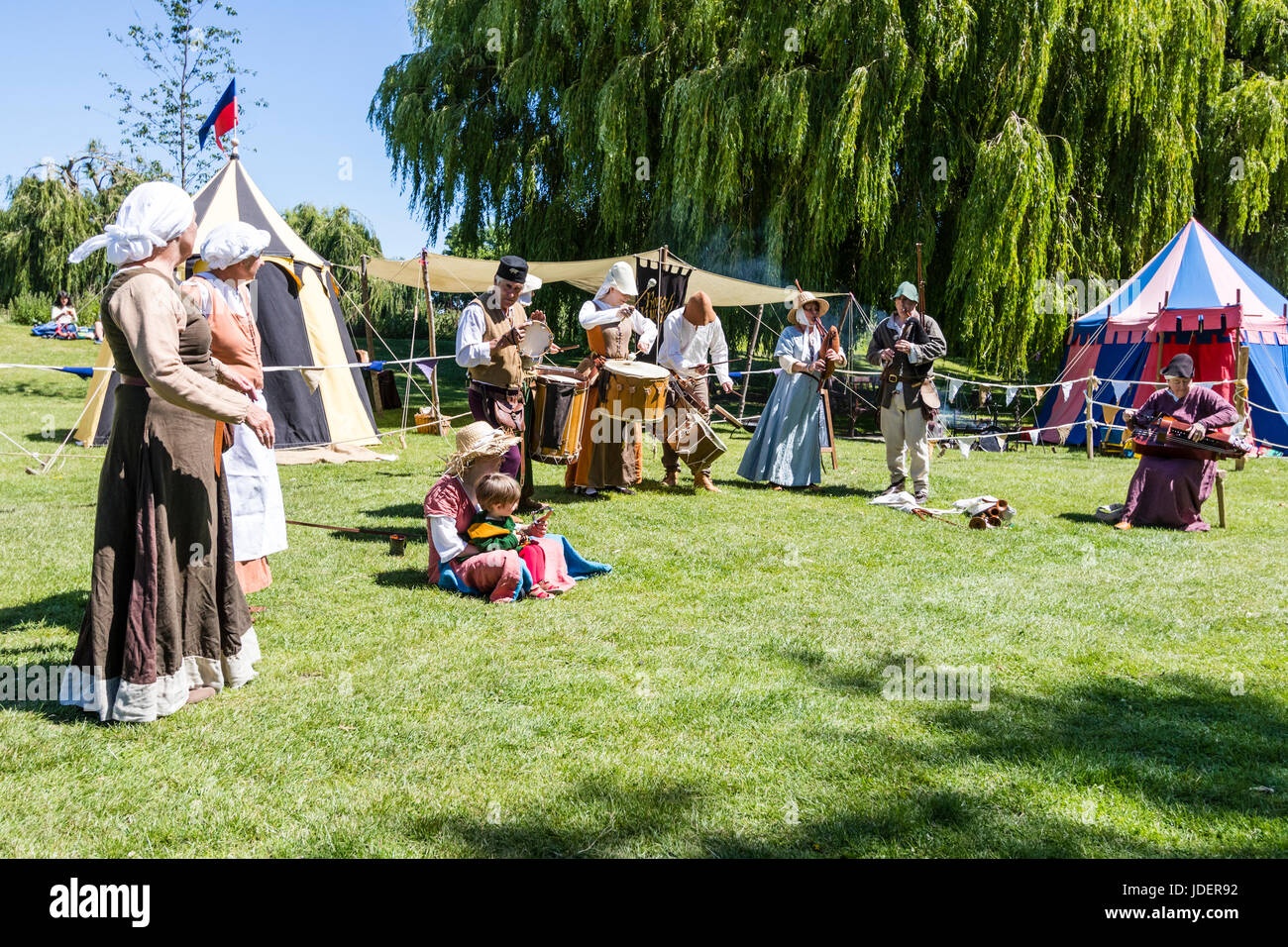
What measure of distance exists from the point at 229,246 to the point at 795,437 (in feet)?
21.1

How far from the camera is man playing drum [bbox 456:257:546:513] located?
6730mm

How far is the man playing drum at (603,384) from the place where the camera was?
8.63 m

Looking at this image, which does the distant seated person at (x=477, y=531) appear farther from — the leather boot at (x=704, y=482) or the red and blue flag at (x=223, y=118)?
the red and blue flag at (x=223, y=118)

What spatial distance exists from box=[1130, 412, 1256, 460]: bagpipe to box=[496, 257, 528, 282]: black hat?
17.5 ft

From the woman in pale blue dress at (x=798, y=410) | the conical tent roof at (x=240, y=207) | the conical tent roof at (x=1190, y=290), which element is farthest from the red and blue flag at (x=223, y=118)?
the conical tent roof at (x=1190, y=290)

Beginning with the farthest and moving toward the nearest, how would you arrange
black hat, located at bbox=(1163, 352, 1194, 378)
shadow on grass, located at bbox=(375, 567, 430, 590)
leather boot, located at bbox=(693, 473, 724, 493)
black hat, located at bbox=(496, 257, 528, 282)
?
leather boot, located at bbox=(693, 473, 724, 493), black hat, located at bbox=(1163, 352, 1194, 378), black hat, located at bbox=(496, 257, 528, 282), shadow on grass, located at bbox=(375, 567, 430, 590)

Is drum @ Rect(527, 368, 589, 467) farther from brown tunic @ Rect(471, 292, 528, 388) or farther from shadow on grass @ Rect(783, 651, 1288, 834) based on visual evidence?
shadow on grass @ Rect(783, 651, 1288, 834)

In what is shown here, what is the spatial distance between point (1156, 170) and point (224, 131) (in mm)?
13464

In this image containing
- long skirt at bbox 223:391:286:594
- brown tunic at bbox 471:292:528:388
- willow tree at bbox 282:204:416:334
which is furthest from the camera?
willow tree at bbox 282:204:416:334

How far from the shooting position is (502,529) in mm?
5453

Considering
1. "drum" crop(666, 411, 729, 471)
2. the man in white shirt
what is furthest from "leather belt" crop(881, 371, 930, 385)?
"drum" crop(666, 411, 729, 471)
